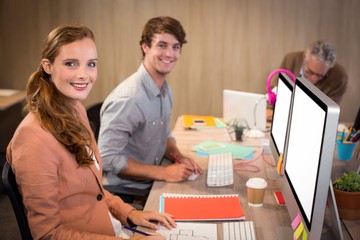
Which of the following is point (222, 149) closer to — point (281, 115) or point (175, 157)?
point (175, 157)

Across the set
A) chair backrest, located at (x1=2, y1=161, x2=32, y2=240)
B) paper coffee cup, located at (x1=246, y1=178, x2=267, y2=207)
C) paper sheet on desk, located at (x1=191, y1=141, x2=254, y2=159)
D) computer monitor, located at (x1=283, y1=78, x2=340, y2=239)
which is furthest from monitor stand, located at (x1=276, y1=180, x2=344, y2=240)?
paper sheet on desk, located at (x1=191, y1=141, x2=254, y2=159)

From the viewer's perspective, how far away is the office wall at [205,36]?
170 inches

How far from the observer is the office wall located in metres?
4.32

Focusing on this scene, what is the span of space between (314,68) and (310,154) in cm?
221

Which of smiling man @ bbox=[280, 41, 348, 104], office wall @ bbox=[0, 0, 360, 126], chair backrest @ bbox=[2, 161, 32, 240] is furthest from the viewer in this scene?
office wall @ bbox=[0, 0, 360, 126]

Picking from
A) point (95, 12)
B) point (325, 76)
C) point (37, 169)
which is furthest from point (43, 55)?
point (95, 12)

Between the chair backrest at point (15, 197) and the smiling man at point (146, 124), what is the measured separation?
794 millimetres

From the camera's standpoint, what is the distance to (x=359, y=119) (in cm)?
255

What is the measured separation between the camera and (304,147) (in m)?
1.35

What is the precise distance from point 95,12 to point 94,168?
3.12 meters

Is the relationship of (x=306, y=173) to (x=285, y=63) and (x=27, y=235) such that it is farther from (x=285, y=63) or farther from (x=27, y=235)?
(x=285, y=63)

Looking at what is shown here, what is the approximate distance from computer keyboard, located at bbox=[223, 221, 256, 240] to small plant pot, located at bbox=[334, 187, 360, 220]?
12.7 inches

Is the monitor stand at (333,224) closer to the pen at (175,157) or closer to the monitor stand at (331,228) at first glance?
the monitor stand at (331,228)

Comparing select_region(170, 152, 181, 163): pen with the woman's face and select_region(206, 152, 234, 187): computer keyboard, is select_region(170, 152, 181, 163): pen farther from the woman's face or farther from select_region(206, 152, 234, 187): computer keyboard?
the woman's face
